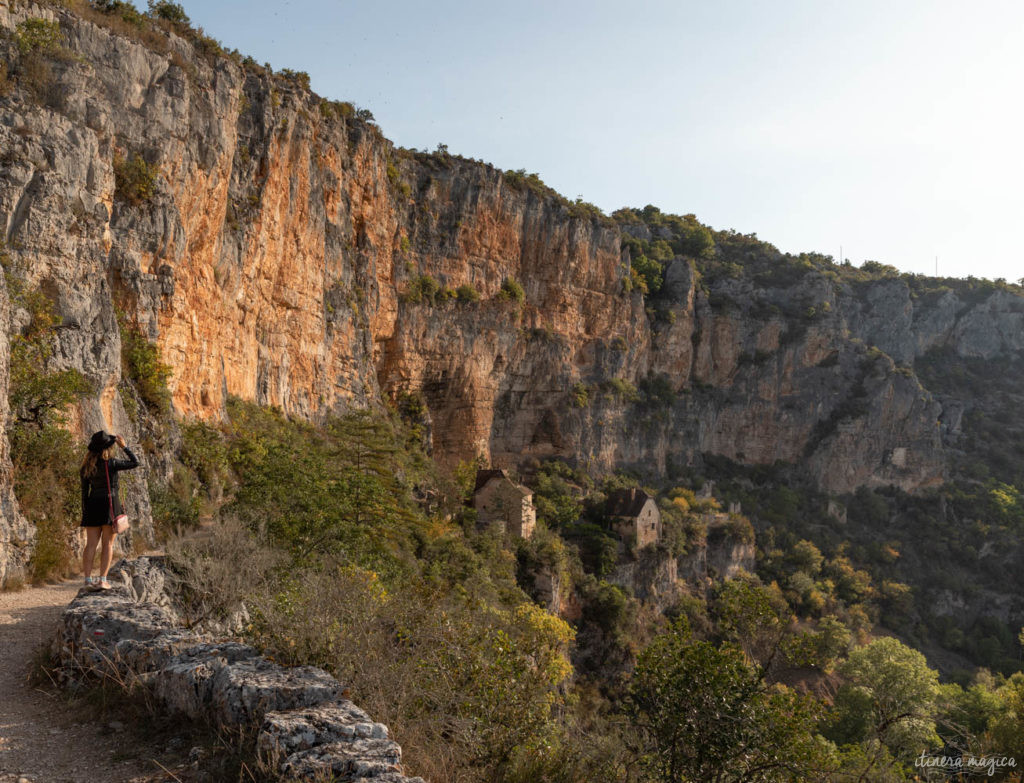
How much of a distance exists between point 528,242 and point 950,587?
127 feet

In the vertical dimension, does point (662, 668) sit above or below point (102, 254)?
below

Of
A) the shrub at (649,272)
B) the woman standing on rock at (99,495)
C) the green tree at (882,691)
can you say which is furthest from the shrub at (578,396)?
the woman standing on rock at (99,495)

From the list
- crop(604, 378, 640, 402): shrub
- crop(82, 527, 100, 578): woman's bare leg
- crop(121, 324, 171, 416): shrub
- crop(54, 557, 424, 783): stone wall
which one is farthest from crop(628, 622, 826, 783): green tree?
crop(604, 378, 640, 402): shrub

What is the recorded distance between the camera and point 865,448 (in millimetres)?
51125

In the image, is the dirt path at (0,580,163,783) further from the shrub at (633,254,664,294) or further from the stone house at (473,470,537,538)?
the shrub at (633,254,664,294)

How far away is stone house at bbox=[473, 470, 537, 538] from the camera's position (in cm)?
2978

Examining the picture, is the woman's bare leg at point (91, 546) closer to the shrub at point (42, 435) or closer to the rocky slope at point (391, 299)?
→ the rocky slope at point (391, 299)

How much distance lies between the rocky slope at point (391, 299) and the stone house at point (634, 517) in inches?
237

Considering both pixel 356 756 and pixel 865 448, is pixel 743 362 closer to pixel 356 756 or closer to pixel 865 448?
pixel 865 448

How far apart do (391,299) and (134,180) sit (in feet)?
58.8

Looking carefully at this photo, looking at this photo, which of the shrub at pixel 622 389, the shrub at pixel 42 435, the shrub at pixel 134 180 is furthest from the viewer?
the shrub at pixel 622 389

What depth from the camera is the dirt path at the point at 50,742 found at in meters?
3.62

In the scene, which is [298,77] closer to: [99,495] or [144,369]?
[144,369]

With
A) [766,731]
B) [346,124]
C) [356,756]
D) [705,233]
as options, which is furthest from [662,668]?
[705,233]
